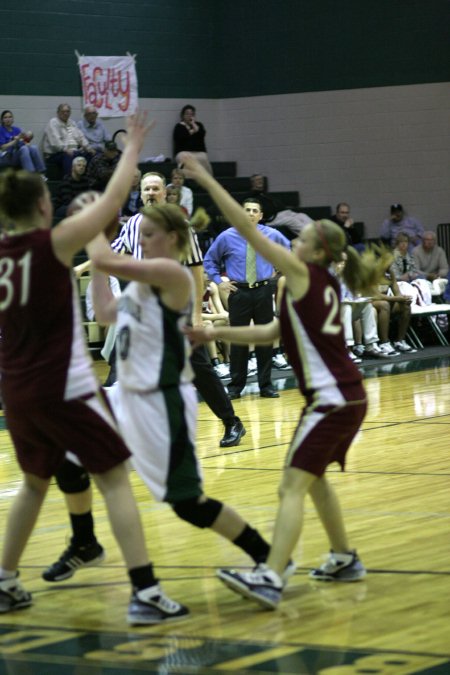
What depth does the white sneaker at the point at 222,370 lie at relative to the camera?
43.1ft

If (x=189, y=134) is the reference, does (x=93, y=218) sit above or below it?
below

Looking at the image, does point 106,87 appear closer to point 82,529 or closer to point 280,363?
point 280,363

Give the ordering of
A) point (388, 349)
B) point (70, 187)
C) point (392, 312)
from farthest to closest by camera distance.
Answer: point (70, 187)
point (392, 312)
point (388, 349)

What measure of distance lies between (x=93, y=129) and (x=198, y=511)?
13.9m

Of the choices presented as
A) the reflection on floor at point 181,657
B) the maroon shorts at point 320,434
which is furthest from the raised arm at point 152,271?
the reflection on floor at point 181,657

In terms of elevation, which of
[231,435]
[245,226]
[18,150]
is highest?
[18,150]

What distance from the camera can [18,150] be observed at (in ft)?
52.3

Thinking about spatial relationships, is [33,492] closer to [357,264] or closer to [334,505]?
[334,505]

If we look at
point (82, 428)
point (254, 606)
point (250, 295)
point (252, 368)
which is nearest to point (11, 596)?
point (82, 428)

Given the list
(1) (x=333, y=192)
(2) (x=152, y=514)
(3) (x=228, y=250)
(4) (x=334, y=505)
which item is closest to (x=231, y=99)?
(1) (x=333, y=192)

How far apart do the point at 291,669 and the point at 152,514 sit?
274 centimetres

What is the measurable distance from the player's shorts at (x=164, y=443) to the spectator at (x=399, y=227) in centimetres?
1379

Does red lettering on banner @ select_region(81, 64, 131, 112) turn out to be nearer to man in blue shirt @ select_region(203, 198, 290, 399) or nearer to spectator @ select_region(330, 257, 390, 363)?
spectator @ select_region(330, 257, 390, 363)

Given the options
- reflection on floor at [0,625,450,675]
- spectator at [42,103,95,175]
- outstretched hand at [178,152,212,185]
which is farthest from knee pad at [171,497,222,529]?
spectator at [42,103,95,175]
